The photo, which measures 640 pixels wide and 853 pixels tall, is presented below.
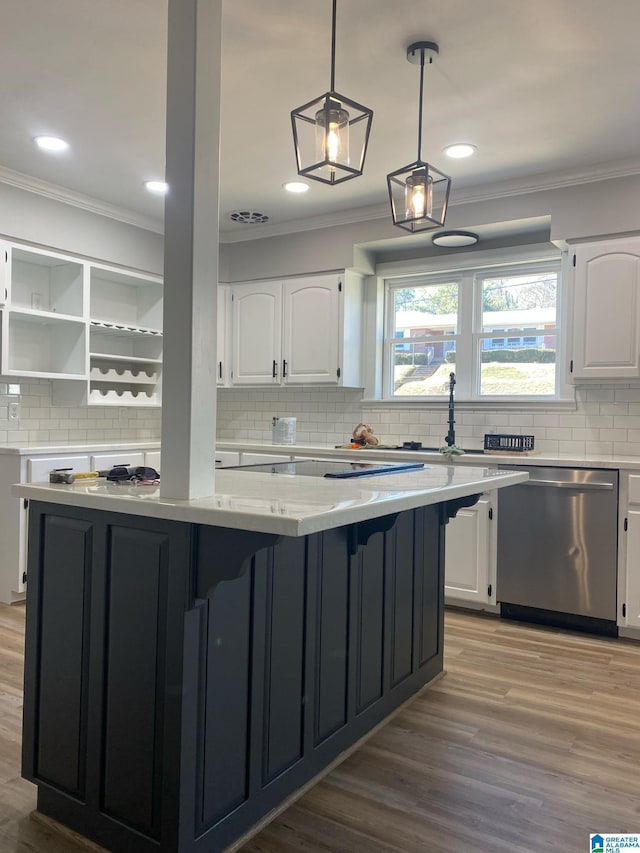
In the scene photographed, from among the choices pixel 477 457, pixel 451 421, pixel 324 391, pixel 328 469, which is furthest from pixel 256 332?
pixel 328 469

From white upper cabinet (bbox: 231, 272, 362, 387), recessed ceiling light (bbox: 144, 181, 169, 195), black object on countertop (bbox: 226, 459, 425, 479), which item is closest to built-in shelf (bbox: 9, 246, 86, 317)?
recessed ceiling light (bbox: 144, 181, 169, 195)

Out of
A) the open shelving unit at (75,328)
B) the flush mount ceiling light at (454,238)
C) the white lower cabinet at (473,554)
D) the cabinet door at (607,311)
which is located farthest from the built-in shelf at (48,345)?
the cabinet door at (607,311)

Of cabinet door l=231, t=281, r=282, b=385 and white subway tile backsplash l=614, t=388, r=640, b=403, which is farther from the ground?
cabinet door l=231, t=281, r=282, b=385

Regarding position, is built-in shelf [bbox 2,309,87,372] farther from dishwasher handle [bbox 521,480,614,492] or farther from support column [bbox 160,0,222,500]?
dishwasher handle [bbox 521,480,614,492]

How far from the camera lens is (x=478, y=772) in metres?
2.22

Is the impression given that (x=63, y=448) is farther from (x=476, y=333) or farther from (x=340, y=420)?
(x=476, y=333)

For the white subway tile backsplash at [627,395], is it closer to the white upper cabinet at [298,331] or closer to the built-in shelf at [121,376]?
the white upper cabinet at [298,331]

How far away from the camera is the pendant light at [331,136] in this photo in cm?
193

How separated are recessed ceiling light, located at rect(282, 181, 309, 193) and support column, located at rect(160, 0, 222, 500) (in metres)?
2.50

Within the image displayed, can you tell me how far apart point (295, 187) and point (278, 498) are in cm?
315

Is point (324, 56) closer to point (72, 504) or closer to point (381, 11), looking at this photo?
point (381, 11)

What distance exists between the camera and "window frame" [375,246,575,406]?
437cm

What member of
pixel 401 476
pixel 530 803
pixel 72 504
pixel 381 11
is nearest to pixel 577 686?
pixel 530 803

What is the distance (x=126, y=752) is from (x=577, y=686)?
82.5 inches
